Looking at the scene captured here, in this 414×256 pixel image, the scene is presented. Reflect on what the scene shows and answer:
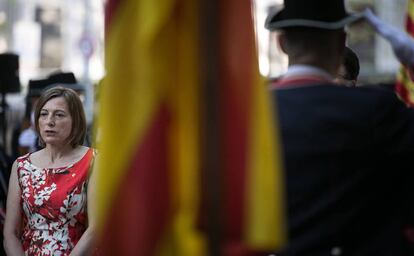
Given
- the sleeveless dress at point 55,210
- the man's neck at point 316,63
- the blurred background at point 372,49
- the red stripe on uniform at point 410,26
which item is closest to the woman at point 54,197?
the sleeveless dress at point 55,210

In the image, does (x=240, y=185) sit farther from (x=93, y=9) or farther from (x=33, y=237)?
(x=93, y=9)

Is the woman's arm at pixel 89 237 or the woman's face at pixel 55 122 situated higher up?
the woman's face at pixel 55 122

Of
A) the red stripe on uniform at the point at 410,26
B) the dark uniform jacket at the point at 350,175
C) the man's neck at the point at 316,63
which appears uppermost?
the red stripe on uniform at the point at 410,26

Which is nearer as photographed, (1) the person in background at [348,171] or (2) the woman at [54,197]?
(1) the person in background at [348,171]

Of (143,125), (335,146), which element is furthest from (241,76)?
(335,146)

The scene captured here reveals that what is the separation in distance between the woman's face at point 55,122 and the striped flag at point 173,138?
340 centimetres

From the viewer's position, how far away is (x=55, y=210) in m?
5.95

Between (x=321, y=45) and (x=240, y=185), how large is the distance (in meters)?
1.12

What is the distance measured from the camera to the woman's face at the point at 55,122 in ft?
20.8

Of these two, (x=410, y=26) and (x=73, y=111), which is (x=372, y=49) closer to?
(x=410, y=26)

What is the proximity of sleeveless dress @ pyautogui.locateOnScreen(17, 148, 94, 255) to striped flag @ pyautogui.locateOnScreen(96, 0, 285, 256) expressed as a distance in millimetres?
3033

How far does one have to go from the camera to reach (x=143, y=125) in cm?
293

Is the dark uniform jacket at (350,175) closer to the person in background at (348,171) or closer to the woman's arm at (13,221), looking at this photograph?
the person in background at (348,171)

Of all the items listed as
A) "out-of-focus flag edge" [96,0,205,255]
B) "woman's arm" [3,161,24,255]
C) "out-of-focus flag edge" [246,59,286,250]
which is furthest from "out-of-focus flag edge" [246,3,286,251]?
"woman's arm" [3,161,24,255]
